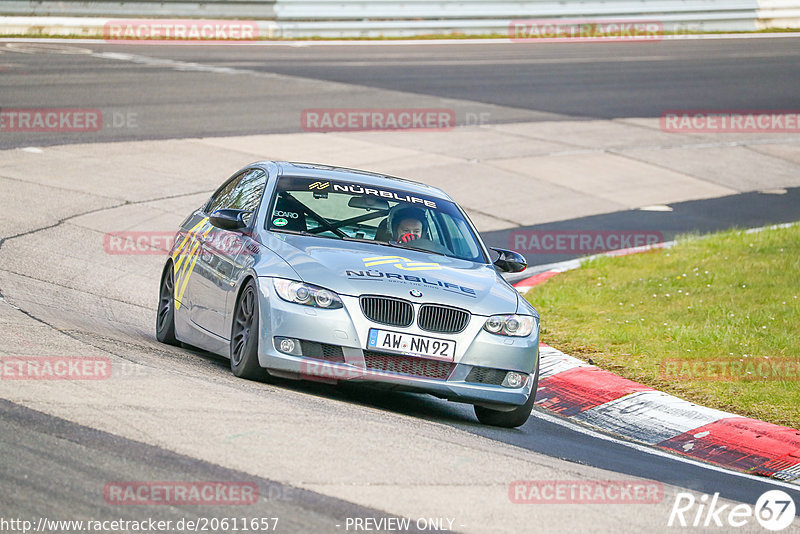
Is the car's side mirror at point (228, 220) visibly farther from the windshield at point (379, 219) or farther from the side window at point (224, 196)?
the side window at point (224, 196)

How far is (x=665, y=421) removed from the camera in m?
8.98

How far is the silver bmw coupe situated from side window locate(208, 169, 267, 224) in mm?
26

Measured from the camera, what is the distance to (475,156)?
2117cm

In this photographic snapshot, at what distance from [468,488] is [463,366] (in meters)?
2.07

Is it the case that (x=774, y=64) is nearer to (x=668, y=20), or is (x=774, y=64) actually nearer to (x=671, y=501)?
(x=668, y=20)

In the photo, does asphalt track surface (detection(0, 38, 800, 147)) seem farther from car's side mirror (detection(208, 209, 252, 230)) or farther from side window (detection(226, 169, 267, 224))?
→ car's side mirror (detection(208, 209, 252, 230))

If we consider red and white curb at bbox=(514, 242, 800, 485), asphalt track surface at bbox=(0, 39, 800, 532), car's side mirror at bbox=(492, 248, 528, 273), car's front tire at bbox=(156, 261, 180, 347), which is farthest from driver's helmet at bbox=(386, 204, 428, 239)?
car's front tire at bbox=(156, 261, 180, 347)

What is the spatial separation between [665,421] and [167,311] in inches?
160

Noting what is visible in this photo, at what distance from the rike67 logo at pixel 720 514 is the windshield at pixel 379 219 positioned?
3.24m

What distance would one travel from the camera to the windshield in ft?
29.4

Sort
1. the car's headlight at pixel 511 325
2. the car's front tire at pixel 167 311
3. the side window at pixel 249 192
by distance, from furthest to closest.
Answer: the car's front tire at pixel 167 311, the side window at pixel 249 192, the car's headlight at pixel 511 325

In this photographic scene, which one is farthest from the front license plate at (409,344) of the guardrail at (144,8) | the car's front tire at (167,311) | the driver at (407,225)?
the guardrail at (144,8)

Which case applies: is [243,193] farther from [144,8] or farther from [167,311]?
[144,8]

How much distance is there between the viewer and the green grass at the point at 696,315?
9805 mm
